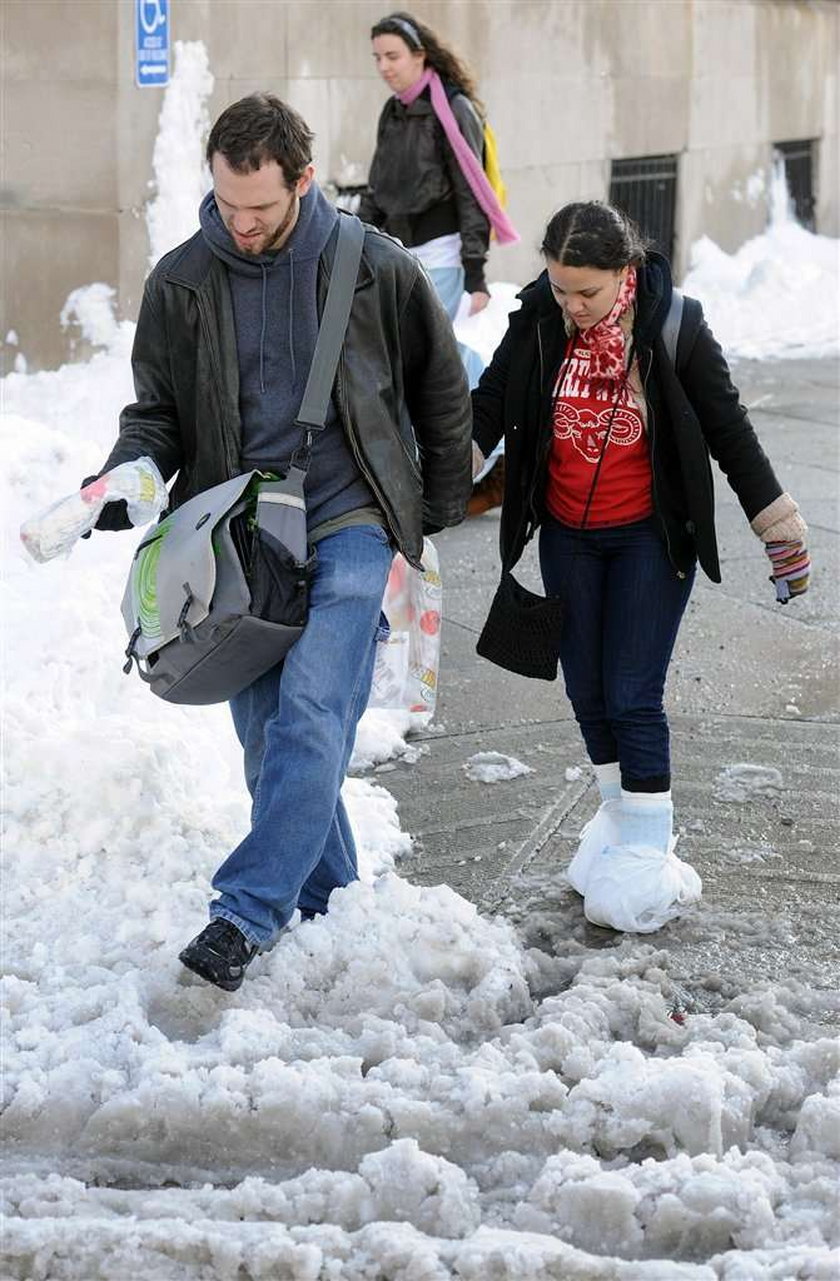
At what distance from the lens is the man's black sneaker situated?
3.89 meters

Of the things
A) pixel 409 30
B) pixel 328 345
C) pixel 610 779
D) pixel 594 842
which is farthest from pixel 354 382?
pixel 409 30

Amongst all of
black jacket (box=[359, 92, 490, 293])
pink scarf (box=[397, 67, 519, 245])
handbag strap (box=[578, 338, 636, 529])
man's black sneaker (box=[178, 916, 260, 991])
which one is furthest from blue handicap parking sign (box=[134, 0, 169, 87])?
man's black sneaker (box=[178, 916, 260, 991])

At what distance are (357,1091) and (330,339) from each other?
1.52 m

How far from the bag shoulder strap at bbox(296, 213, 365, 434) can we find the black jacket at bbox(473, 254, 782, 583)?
54 cm

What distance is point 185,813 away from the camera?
4781 millimetres

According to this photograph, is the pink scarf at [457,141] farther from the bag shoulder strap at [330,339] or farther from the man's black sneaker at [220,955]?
the man's black sneaker at [220,955]

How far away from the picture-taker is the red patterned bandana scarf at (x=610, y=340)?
4.26 m

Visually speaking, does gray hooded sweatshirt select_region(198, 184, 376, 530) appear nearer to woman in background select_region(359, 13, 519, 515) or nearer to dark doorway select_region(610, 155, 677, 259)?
woman in background select_region(359, 13, 519, 515)

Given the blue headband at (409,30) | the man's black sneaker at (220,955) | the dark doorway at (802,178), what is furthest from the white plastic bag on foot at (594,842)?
the dark doorway at (802,178)

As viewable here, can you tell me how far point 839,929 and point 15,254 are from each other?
19.8 feet

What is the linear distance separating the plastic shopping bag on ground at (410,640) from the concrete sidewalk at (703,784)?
0.61 metres

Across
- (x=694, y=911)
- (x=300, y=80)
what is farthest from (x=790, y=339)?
(x=694, y=911)

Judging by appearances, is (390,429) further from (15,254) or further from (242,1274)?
(15,254)

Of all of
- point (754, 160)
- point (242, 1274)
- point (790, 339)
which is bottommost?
Result: point (242, 1274)
